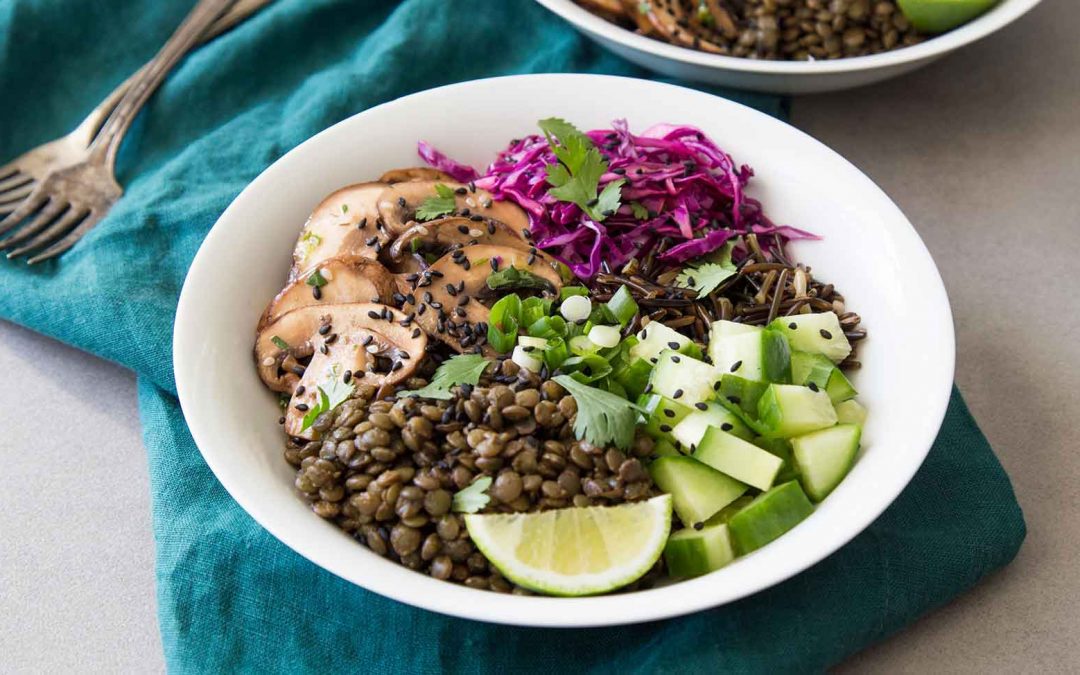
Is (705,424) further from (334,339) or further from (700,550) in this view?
(334,339)

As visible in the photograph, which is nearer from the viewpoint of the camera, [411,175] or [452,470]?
[452,470]

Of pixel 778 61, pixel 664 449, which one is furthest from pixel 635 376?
pixel 778 61

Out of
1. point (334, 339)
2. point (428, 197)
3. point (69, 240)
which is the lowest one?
point (69, 240)

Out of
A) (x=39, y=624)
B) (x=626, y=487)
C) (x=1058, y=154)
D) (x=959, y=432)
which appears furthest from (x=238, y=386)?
(x=1058, y=154)

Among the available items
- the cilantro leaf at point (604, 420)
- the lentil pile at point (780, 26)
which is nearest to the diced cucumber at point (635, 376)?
the cilantro leaf at point (604, 420)

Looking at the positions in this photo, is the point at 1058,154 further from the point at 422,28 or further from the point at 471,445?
the point at 471,445

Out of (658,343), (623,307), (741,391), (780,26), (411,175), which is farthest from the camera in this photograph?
(780,26)

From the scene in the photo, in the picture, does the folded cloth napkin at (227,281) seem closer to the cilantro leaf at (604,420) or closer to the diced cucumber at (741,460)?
the diced cucumber at (741,460)
